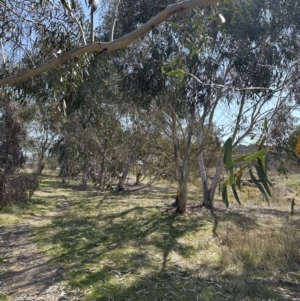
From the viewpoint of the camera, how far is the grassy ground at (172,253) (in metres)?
5.09

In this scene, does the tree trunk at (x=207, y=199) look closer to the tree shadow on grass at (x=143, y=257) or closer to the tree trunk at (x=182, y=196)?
the tree shadow on grass at (x=143, y=257)

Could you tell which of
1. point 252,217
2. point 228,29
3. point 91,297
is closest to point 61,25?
point 91,297

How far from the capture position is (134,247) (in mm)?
7363

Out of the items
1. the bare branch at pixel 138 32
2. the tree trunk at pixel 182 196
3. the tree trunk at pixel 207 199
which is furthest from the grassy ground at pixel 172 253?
the bare branch at pixel 138 32

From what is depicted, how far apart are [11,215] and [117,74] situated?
486 centimetres

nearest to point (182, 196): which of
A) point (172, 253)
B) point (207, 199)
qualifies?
point (207, 199)

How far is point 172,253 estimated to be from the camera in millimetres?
7105

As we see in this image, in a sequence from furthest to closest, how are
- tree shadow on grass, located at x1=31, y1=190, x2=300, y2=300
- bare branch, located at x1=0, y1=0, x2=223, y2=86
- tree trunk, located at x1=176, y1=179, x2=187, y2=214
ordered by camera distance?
1. tree trunk, located at x1=176, y1=179, x2=187, y2=214
2. tree shadow on grass, located at x1=31, y1=190, x2=300, y2=300
3. bare branch, located at x1=0, y1=0, x2=223, y2=86

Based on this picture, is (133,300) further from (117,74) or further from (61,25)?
(117,74)

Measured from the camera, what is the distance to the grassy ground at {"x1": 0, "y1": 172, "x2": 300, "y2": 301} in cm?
509

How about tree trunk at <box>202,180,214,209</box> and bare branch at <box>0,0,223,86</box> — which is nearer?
bare branch at <box>0,0,223,86</box>

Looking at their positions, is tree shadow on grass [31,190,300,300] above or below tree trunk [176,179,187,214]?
below

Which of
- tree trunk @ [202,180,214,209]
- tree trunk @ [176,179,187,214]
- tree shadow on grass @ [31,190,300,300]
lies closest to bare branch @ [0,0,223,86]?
tree shadow on grass @ [31,190,300,300]

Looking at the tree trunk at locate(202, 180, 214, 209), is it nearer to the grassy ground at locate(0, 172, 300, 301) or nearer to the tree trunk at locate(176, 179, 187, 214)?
the grassy ground at locate(0, 172, 300, 301)
